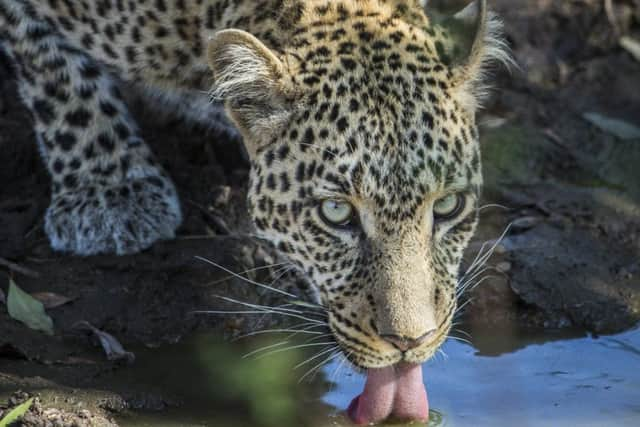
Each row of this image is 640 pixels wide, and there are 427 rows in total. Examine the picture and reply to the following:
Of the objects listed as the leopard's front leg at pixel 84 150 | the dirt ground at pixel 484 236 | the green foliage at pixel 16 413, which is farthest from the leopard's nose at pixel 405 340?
the leopard's front leg at pixel 84 150

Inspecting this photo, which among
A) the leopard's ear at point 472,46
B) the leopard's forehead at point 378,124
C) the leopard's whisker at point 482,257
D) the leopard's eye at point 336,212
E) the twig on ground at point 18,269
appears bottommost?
the twig on ground at point 18,269

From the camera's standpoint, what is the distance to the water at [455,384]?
554cm

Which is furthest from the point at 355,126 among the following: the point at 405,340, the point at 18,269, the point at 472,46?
the point at 18,269

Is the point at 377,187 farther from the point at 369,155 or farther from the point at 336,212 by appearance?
the point at 336,212

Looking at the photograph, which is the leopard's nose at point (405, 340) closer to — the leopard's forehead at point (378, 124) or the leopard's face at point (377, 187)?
the leopard's face at point (377, 187)

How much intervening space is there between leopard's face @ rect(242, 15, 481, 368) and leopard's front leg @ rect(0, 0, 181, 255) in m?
1.65

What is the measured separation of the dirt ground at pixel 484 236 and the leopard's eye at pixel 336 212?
1.26m

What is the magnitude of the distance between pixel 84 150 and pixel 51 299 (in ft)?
3.80

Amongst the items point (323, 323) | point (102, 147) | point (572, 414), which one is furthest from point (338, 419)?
point (102, 147)

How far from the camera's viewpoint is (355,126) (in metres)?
5.14

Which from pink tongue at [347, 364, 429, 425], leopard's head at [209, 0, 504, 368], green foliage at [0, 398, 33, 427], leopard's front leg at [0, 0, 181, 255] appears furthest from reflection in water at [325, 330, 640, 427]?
leopard's front leg at [0, 0, 181, 255]

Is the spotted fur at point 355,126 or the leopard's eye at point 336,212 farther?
the leopard's eye at point 336,212

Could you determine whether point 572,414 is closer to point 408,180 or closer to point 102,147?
point 408,180

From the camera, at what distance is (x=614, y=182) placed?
7.80m
